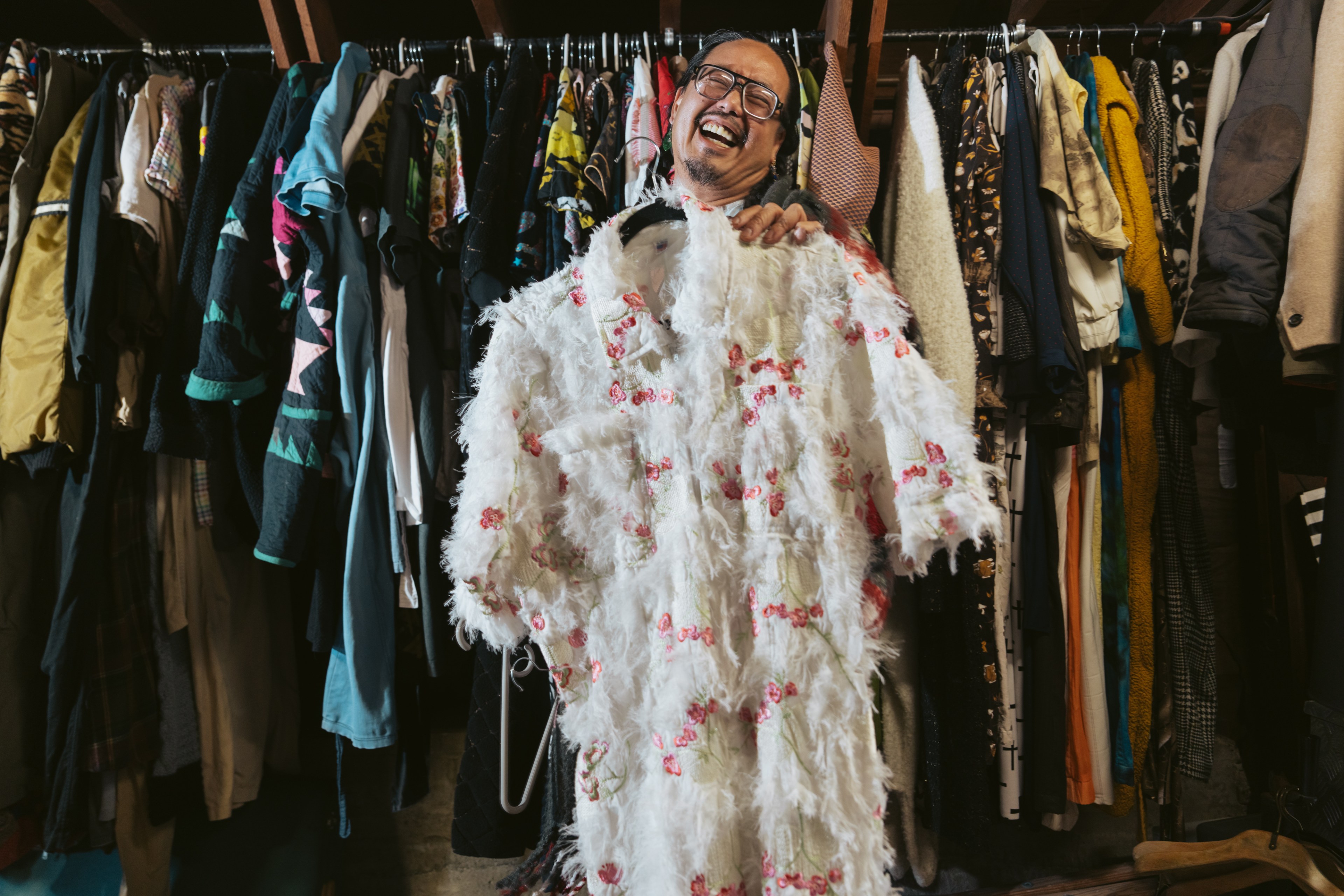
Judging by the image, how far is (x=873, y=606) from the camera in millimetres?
799

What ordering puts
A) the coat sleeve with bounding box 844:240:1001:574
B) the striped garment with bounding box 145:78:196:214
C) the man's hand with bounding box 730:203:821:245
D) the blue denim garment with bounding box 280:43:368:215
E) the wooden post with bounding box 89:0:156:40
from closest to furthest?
the coat sleeve with bounding box 844:240:1001:574
the man's hand with bounding box 730:203:821:245
the blue denim garment with bounding box 280:43:368:215
the striped garment with bounding box 145:78:196:214
the wooden post with bounding box 89:0:156:40

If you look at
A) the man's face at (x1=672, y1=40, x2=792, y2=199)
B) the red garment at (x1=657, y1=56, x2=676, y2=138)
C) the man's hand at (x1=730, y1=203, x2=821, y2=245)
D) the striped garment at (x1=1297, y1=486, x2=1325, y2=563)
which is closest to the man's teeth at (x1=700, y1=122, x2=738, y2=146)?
the man's face at (x1=672, y1=40, x2=792, y2=199)

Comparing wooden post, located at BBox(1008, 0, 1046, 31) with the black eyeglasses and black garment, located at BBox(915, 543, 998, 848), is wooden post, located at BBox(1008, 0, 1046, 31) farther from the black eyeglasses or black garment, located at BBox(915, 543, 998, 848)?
black garment, located at BBox(915, 543, 998, 848)

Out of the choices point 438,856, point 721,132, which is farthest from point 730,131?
point 438,856

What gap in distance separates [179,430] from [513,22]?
1.05 meters

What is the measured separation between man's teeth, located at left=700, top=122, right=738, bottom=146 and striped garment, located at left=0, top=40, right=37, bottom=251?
124 cm

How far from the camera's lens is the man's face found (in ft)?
2.86

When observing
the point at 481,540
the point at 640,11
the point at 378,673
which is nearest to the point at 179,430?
the point at 378,673

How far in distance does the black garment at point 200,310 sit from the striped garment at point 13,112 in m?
0.36

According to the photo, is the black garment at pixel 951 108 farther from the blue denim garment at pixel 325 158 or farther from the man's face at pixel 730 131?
the blue denim garment at pixel 325 158

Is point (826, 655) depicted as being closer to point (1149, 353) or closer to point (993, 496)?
point (993, 496)

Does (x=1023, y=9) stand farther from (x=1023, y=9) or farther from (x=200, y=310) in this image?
(x=200, y=310)

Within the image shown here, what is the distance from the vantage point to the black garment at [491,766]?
1040 mm

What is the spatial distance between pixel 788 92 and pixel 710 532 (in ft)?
2.20
